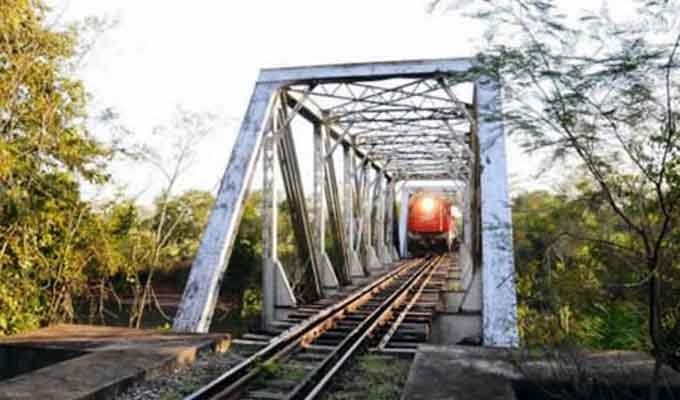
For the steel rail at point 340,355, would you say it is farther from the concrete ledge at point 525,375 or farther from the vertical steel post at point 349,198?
the vertical steel post at point 349,198

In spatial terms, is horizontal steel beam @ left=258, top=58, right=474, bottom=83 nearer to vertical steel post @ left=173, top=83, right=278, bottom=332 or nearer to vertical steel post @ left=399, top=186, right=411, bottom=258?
vertical steel post @ left=173, top=83, right=278, bottom=332

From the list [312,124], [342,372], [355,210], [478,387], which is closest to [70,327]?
[342,372]

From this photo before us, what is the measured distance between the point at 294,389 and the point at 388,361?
1.58 metres

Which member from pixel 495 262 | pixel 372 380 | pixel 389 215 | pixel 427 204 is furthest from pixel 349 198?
pixel 427 204

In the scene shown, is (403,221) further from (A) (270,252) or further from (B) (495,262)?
(B) (495,262)

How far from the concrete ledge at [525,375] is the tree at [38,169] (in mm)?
5122

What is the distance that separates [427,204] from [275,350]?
76.0 ft

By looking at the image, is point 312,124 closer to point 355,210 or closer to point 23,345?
point 355,210

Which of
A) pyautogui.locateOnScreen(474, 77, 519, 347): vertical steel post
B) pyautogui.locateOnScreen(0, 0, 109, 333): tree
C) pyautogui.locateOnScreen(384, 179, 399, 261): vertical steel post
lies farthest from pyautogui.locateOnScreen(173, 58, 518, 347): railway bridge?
pyautogui.locateOnScreen(384, 179, 399, 261): vertical steel post

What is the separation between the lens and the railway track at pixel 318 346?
4.62 metres

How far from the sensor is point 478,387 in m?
3.71

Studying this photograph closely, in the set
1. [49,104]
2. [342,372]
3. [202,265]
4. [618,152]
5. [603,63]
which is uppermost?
[49,104]

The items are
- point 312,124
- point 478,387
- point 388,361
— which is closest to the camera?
point 478,387

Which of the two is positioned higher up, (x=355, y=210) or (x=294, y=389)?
(x=355, y=210)
